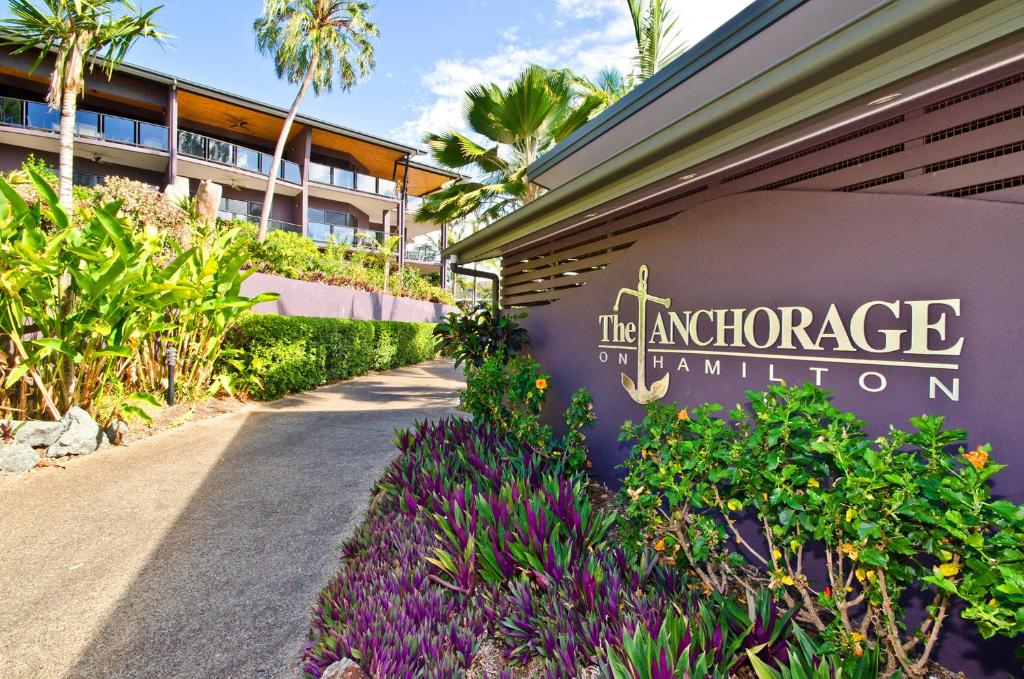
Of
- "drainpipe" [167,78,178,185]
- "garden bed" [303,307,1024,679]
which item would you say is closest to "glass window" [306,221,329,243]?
"drainpipe" [167,78,178,185]

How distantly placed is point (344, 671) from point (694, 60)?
4831 millimetres

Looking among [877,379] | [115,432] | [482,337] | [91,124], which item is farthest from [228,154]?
[877,379]

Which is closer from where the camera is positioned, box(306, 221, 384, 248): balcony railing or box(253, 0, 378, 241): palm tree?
box(253, 0, 378, 241): palm tree

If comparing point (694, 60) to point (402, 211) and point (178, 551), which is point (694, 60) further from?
point (402, 211)

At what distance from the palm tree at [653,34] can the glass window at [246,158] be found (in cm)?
1784

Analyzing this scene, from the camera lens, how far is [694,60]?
401cm

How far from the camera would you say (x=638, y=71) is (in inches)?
373

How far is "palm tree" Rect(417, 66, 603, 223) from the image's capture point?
30.7 ft

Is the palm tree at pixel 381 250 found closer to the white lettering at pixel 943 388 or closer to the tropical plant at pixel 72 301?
the tropical plant at pixel 72 301

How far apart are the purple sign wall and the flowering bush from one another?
0.83 feet

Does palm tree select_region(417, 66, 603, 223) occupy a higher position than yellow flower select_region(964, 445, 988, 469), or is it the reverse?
palm tree select_region(417, 66, 603, 223)

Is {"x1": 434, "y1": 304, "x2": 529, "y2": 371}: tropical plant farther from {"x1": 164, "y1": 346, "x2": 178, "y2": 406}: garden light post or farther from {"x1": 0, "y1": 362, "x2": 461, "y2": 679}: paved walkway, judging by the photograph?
{"x1": 164, "y1": 346, "x2": 178, "y2": 406}: garden light post

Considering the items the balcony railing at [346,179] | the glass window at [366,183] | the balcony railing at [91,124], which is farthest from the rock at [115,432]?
the glass window at [366,183]

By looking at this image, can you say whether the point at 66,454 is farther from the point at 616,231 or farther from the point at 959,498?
the point at 959,498
